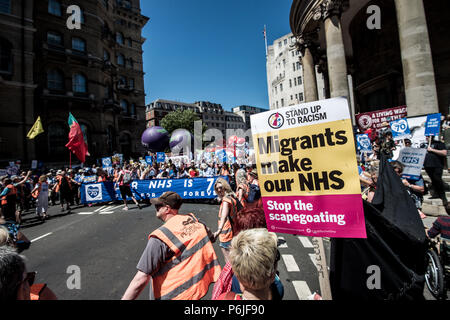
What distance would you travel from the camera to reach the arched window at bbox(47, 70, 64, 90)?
24.9m

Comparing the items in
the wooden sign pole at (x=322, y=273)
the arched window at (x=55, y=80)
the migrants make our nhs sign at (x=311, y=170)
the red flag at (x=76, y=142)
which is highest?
the arched window at (x=55, y=80)

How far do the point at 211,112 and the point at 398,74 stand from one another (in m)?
95.4

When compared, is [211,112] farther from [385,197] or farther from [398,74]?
[385,197]

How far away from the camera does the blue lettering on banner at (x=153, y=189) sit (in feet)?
35.6

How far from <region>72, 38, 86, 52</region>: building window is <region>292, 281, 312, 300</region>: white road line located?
107 feet

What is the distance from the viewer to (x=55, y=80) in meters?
25.2

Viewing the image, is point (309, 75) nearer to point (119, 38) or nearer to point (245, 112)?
point (119, 38)

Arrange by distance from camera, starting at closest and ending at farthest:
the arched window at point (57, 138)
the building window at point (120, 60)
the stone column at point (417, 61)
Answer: the stone column at point (417, 61)
the arched window at point (57, 138)
the building window at point (120, 60)

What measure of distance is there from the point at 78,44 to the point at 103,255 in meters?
30.2

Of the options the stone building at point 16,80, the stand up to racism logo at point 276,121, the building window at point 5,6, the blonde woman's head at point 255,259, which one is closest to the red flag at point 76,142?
the stand up to racism logo at point 276,121

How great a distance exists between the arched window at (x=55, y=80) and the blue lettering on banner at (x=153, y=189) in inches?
769

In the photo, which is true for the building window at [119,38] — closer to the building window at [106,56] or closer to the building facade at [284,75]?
the building window at [106,56]

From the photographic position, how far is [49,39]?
24.9 metres

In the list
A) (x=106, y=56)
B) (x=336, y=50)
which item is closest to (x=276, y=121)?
(x=336, y=50)
